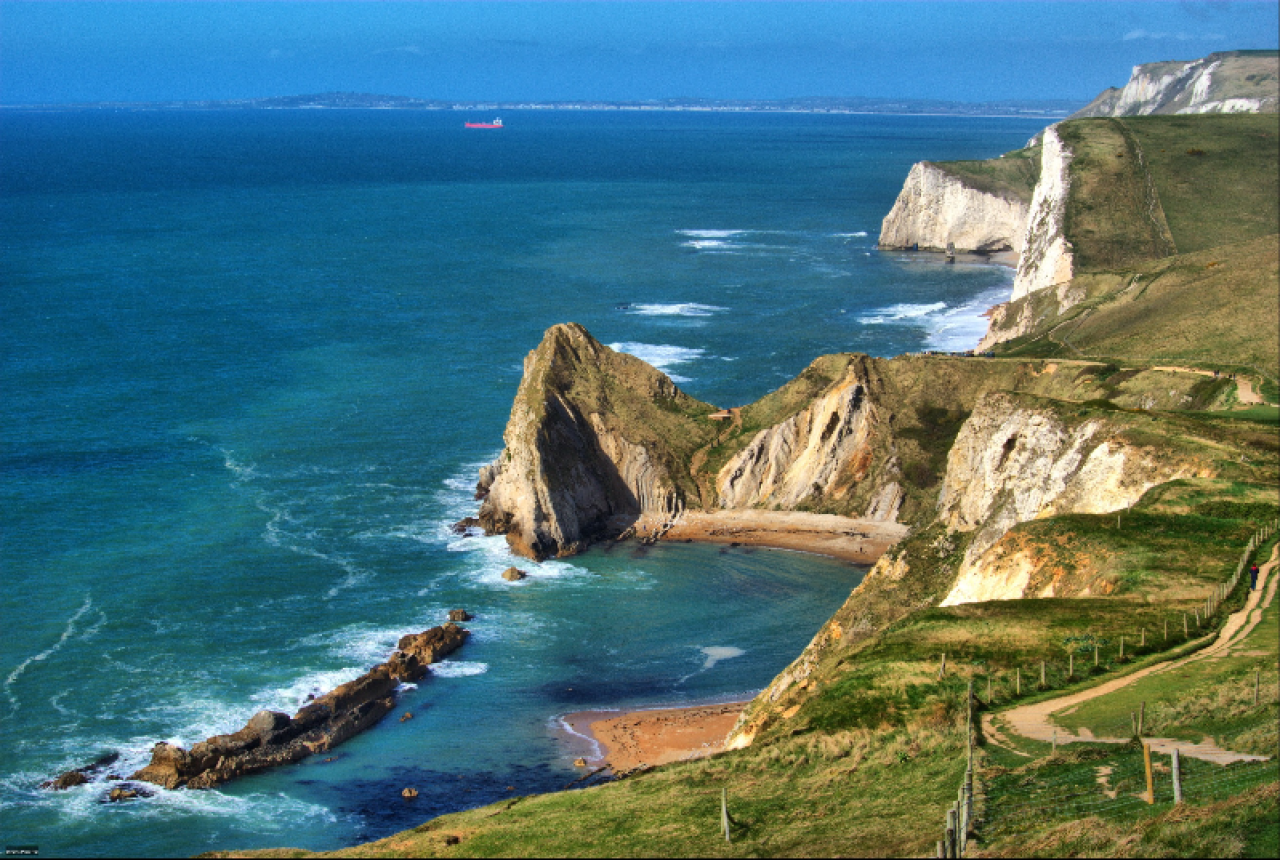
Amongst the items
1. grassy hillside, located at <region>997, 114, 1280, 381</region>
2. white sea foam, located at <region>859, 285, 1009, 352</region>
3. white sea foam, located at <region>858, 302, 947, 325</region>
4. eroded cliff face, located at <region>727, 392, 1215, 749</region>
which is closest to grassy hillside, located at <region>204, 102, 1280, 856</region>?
eroded cliff face, located at <region>727, 392, 1215, 749</region>

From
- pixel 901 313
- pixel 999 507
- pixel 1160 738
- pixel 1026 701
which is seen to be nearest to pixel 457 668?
pixel 999 507

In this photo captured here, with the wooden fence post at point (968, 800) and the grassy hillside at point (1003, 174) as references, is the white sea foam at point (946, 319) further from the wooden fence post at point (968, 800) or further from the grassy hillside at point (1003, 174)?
the wooden fence post at point (968, 800)

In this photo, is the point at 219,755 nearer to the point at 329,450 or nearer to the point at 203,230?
the point at 329,450

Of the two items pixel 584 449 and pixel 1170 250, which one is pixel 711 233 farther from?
pixel 584 449

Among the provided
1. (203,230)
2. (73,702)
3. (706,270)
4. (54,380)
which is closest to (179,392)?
(54,380)

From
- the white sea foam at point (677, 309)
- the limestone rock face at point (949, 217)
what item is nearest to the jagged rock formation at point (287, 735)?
the white sea foam at point (677, 309)

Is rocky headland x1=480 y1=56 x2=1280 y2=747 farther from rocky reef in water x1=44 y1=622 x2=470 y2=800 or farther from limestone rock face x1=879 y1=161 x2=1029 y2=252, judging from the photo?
limestone rock face x1=879 y1=161 x2=1029 y2=252
